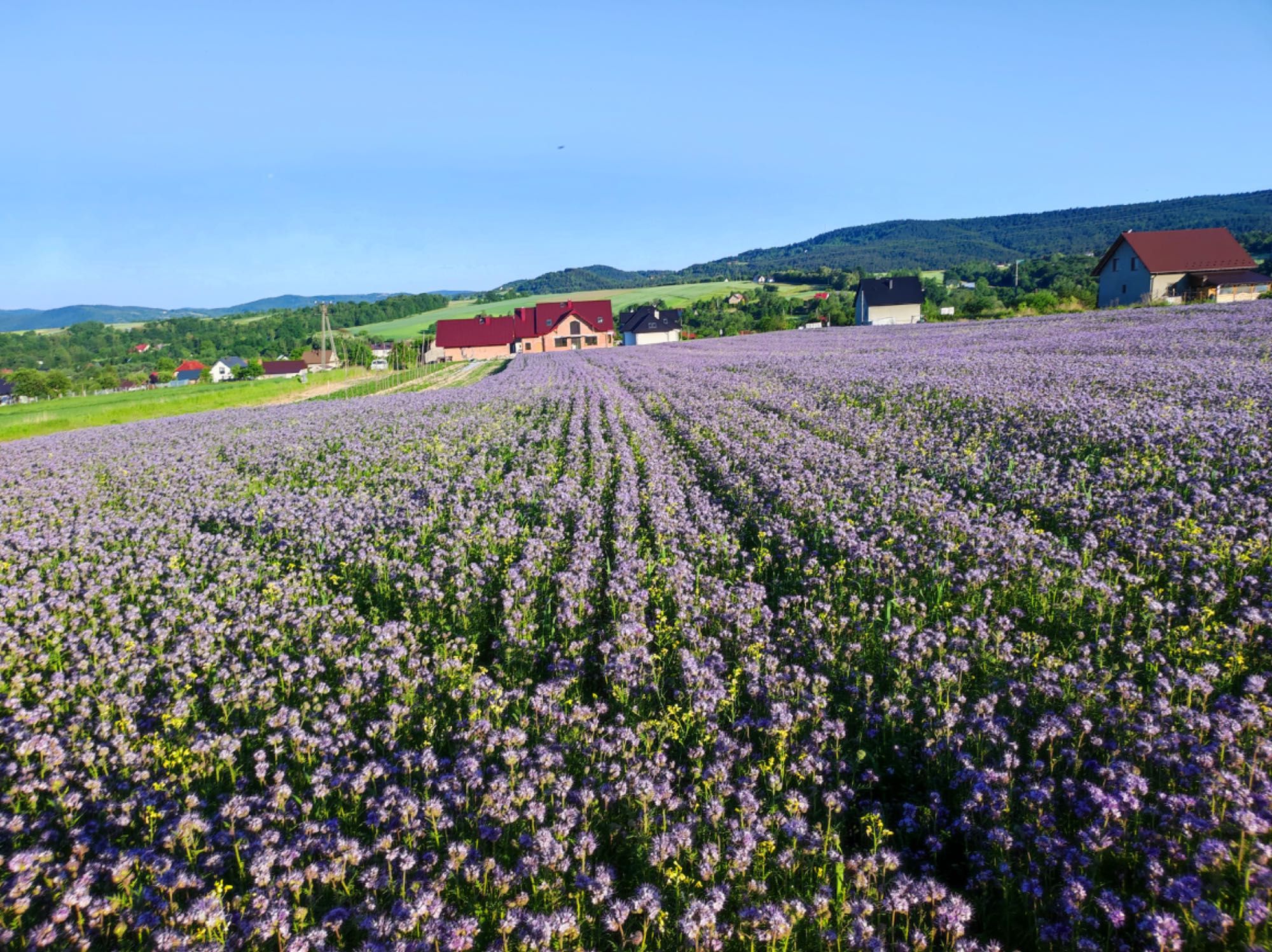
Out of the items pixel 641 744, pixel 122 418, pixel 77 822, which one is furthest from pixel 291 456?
pixel 122 418

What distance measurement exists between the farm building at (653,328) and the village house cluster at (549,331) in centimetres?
8

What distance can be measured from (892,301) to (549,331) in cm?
4342

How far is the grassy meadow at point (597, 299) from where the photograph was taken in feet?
431

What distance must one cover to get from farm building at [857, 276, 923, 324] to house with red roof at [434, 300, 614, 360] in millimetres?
32702

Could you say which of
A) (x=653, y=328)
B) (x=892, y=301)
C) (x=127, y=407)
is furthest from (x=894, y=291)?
(x=127, y=407)

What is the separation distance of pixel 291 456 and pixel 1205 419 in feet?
53.5

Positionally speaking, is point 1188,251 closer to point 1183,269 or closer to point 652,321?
point 1183,269

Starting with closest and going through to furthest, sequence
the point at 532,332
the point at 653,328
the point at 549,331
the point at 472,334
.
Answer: the point at 472,334 < the point at 653,328 < the point at 549,331 < the point at 532,332

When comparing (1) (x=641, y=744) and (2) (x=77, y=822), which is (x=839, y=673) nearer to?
(1) (x=641, y=744)

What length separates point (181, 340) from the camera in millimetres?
159500

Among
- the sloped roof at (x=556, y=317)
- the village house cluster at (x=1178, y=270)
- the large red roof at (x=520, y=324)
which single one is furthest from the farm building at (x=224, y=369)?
the village house cluster at (x=1178, y=270)

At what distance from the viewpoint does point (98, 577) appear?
698 cm

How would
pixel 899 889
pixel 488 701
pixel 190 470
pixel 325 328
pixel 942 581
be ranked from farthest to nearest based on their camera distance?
pixel 325 328 < pixel 190 470 < pixel 942 581 < pixel 488 701 < pixel 899 889

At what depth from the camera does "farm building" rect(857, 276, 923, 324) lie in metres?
73.5
